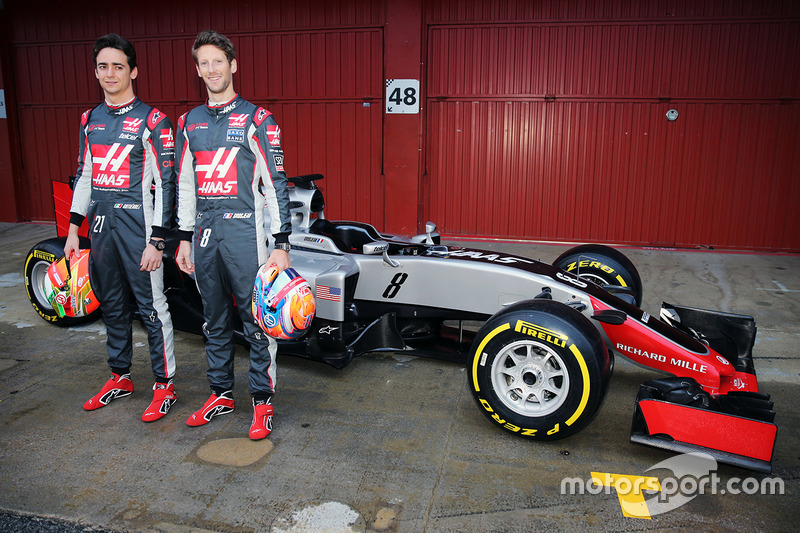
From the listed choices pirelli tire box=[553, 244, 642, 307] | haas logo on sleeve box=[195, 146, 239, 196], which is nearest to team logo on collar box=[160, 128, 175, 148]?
haas logo on sleeve box=[195, 146, 239, 196]

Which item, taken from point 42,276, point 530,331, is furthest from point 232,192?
point 42,276

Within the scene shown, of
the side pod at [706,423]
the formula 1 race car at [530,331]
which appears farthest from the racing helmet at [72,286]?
the side pod at [706,423]

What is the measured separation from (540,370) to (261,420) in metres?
1.50

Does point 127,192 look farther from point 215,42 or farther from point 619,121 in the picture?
point 619,121

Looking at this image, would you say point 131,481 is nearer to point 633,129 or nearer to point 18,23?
point 633,129

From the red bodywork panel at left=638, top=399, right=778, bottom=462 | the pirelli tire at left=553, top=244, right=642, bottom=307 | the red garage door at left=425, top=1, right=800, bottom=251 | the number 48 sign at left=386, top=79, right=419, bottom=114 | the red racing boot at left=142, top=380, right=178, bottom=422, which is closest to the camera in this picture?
the red bodywork panel at left=638, top=399, right=778, bottom=462

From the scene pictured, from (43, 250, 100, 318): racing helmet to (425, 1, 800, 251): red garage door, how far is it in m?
5.94

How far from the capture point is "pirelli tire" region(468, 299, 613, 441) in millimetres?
2859

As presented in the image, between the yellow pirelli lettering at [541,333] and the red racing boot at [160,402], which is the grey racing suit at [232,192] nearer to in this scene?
the red racing boot at [160,402]

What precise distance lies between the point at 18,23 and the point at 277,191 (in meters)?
9.62

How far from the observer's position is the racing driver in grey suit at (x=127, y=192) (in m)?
3.27

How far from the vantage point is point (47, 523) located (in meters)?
2.45

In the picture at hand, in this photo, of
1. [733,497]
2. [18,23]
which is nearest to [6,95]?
[18,23]

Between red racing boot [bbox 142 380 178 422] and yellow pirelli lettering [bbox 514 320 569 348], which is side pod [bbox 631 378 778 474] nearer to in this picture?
yellow pirelli lettering [bbox 514 320 569 348]
